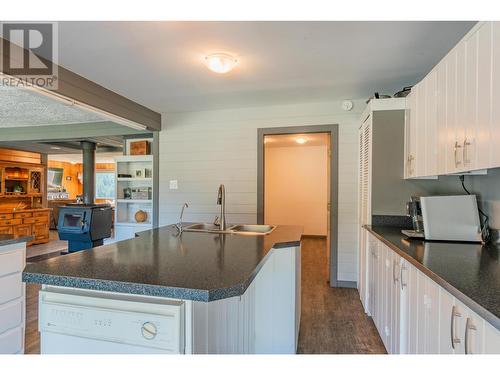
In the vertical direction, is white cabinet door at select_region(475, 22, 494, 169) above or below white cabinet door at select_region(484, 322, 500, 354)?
above

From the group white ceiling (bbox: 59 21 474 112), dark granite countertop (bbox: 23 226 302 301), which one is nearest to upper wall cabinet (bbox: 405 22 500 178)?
white ceiling (bbox: 59 21 474 112)

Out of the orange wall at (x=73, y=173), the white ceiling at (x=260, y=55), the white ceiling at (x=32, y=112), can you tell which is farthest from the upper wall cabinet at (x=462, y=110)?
the orange wall at (x=73, y=173)

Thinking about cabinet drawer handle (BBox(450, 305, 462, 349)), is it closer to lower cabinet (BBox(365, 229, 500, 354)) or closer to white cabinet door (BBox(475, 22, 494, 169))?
lower cabinet (BBox(365, 229, 500, 354))

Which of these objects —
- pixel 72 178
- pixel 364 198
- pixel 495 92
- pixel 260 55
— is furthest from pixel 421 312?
pixel 72 178

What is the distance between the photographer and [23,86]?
2.41 meters

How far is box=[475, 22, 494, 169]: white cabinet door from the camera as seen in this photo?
142 centimetres

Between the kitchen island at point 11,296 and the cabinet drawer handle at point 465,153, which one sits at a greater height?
the cabinet drawer handle at point 465,153

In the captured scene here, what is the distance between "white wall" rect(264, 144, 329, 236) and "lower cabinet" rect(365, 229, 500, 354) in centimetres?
431

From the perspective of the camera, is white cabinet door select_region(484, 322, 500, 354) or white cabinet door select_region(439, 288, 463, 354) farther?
white cabinet door select_region(439, 288, 463, 354)

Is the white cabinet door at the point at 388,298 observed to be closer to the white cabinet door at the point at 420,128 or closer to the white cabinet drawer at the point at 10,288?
the white cabinet door at the point at 420,128

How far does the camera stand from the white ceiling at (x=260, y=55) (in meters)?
2.07

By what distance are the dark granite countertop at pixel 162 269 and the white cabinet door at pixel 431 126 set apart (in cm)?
134
